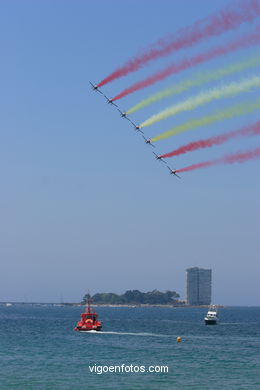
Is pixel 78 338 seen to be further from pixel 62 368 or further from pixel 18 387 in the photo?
pixel 18 387

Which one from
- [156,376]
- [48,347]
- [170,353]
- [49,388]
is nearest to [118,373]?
[156,376]

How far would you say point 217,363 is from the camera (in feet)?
382

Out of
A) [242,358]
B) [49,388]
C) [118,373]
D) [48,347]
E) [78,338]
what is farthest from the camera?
[78,338]

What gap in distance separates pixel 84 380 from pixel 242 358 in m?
39.5

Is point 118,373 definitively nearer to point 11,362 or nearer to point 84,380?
point 84,380

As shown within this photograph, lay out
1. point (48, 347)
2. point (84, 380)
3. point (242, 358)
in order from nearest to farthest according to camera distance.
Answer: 1. point (84, 380)
2. point (242, 358)
3. point (48, 347)

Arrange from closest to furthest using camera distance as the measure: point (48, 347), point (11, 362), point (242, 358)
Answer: point (11, 362) < point (242, 358) < point (48, 347)

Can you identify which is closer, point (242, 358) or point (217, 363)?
point (217, 363)

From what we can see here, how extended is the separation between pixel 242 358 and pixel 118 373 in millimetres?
31570

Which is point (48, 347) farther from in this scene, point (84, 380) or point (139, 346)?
point (84, 380)

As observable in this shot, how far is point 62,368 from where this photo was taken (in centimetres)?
10788

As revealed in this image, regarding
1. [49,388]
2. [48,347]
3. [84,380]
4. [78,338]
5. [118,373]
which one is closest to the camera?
[49,388]

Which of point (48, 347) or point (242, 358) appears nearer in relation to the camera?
point (242, 358)

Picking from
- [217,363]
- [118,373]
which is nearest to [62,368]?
[118,373]
